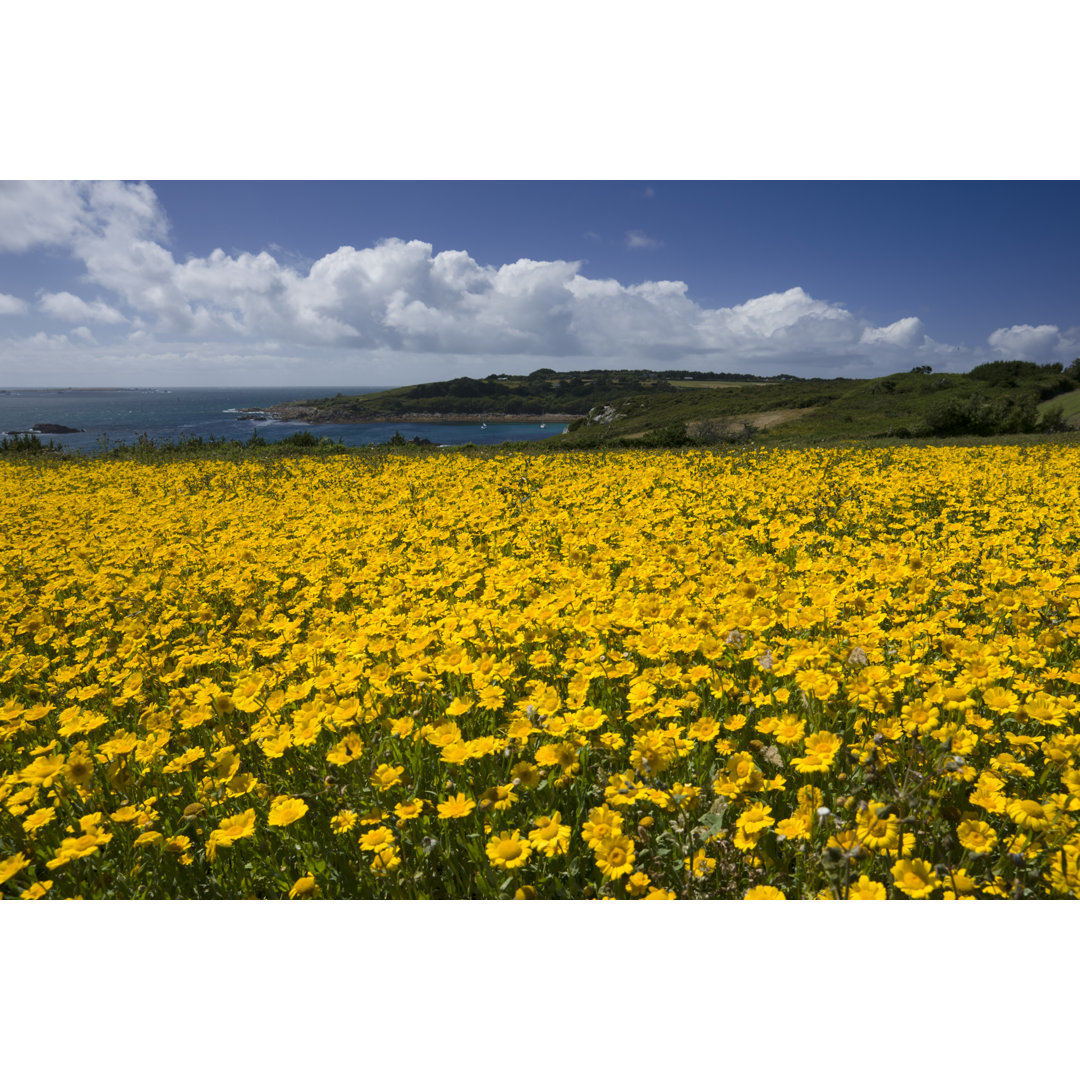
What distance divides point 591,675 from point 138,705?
10.4 feet

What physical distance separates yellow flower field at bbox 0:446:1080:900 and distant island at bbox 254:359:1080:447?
697 inches

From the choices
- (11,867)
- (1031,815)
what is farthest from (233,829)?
(1031,815)

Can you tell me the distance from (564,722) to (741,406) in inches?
2615

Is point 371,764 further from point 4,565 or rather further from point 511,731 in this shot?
point 4,565

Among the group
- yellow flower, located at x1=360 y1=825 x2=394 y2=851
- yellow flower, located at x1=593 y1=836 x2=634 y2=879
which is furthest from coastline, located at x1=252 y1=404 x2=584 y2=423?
yellow flower, located at x1=593 y1=836 x2=634 y2=879

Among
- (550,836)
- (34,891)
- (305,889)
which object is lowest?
(305,889)

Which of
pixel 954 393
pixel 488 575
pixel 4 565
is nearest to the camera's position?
pixel 488 575

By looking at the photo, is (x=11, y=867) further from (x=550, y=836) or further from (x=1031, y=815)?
(x=1031, y=815)

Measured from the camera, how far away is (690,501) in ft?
26.2

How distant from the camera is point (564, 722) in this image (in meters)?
2.68

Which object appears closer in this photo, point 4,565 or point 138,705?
point 138,705

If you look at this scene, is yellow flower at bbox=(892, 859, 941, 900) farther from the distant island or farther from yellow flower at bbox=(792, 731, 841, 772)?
the distant island

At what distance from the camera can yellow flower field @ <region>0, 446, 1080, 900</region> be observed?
7.70 feet

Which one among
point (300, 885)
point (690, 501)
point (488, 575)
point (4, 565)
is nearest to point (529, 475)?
point (690, 501)
